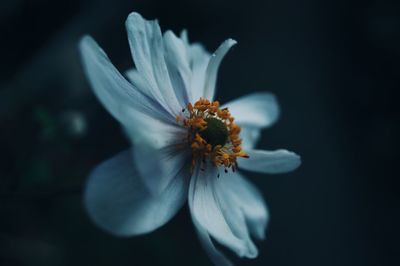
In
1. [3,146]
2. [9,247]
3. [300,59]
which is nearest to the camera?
[9,247]

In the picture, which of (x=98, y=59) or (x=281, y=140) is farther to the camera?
(x=281, y=140)

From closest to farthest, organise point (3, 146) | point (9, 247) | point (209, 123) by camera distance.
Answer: point (209, 123) → point (9, 247) → point (3, 146)

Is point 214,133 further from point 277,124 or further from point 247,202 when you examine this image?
point 277,124

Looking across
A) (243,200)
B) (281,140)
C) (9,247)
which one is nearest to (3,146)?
(9,247)

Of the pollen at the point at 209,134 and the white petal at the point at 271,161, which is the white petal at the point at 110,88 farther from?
the white petal at the point at 271,161

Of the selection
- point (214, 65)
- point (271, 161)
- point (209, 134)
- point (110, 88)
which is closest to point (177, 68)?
point (214, 65)

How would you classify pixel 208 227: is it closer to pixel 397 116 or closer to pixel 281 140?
pixel 281 140
